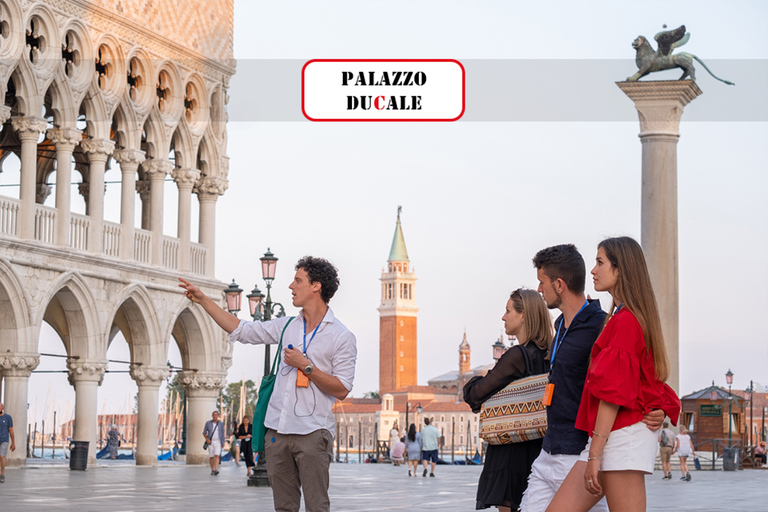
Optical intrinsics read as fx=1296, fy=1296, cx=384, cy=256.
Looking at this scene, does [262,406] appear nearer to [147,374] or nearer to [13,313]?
[13,313]

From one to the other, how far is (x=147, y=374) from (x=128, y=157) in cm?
479

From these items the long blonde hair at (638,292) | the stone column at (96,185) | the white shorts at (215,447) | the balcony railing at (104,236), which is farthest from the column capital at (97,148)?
the long blonde hair at (638,292)

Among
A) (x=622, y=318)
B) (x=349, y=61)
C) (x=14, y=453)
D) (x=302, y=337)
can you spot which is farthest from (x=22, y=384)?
(x=622, y=318)

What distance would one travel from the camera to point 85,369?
2638cm

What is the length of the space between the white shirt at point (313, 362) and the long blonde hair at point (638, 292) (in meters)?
1.64

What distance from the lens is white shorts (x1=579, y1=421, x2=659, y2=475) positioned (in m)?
4.61

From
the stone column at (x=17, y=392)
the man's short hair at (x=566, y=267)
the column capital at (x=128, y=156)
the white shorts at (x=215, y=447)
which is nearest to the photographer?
the man's short hair at (x=566, y=267)

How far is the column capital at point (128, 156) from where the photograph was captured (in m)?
Result: 28.1

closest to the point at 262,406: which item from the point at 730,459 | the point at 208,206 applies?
the point at 208,206

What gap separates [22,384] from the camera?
2455 centimetres

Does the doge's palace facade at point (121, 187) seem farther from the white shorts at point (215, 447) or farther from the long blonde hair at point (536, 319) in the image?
the long blonde hair at point (536, 319)

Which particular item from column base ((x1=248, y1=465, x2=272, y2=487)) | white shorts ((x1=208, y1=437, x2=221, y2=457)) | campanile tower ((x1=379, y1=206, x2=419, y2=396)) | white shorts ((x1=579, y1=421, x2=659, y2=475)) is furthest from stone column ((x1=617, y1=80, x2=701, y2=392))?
campanile tower ((x1=379, y1=206, x2=419, y2=396))

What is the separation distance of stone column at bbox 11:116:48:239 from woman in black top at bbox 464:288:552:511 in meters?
19.8

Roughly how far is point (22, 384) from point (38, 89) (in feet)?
18.5
